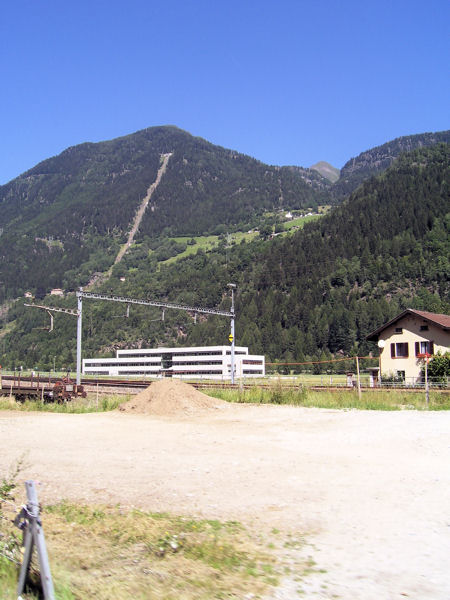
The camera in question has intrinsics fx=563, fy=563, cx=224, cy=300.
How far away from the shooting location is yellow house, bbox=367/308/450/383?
131ft

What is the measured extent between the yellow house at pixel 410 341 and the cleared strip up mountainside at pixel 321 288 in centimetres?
5220

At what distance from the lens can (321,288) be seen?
125 m

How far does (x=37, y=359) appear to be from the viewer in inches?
4065

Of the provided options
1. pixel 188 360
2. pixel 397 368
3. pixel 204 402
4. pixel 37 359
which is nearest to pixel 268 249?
pixel 188 360

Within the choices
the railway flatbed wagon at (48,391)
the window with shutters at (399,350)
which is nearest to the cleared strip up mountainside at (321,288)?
the window with shutters at (399,350)

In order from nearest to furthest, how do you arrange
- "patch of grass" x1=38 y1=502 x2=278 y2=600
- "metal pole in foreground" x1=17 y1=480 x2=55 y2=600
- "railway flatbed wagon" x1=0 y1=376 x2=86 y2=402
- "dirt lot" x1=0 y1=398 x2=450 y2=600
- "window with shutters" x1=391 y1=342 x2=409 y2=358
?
1. "metal pole in foreground" x1=17 y1=480 x2=55 y2=600
2. "patch of grass" x1=38 y1=502 x2=278 y2=600
3. "dirt lot" x1=0 y1=398 x2=450 y2=600
4. "railway flatbed wagon" x1=0 y1=376 x2=86 y2=402
5. "window with shutters" x1=391 y1=342 x2=409 y2=358

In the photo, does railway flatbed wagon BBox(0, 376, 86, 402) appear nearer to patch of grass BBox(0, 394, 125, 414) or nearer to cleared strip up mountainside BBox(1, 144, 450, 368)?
patch of grass BBox(0, 394, 125, 414)

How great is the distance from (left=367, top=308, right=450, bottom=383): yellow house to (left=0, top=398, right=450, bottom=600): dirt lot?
2337cm

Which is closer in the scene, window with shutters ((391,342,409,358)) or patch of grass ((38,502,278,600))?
patch of grass ((38,502,278,600))

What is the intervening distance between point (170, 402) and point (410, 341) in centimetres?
2420

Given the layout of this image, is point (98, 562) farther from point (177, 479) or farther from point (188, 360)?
point (188, 360)

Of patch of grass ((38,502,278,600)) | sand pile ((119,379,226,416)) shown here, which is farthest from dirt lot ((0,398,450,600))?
sand pile ((119,379,226,416))

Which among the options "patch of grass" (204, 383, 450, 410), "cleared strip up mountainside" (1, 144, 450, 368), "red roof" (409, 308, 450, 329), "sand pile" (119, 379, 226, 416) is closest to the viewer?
"sand pile" (119, 379, 226, 416)

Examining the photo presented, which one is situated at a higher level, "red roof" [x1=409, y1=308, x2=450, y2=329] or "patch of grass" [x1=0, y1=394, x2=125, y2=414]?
"red roof" [x1=409, y1=308, x2=450, y2=329]
